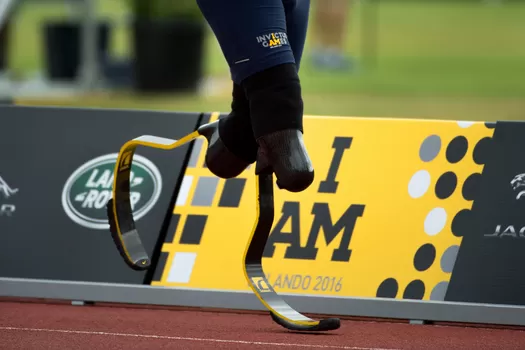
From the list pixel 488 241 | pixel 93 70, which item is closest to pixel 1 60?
pixel 93 70

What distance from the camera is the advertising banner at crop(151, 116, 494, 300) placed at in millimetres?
3600

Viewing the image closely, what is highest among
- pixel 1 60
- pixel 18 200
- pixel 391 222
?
pixel 391 222

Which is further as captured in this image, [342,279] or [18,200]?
[18,200]

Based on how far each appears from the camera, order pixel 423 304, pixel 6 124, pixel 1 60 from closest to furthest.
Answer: pixel 423 304, pixel 6 124, pixel 1 60

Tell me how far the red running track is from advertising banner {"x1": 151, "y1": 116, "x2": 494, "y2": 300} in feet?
0.53

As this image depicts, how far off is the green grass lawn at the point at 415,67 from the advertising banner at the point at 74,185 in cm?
598

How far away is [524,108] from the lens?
10.5m

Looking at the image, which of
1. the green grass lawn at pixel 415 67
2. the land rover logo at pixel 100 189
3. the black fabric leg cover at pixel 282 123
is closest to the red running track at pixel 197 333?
the land rover logo at pixel 100 189

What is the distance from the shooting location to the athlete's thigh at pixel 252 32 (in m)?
3.00

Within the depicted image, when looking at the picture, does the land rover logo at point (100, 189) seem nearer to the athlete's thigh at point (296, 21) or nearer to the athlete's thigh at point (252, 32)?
the athlete's thigh at point (296, 21)

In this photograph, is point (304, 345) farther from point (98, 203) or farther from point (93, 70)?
point (93, 70)

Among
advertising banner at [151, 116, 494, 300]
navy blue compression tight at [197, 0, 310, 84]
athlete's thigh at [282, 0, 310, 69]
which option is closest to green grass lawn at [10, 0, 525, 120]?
advertising banner at [151, 116, 494, 300]

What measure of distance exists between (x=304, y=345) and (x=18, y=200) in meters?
1.31

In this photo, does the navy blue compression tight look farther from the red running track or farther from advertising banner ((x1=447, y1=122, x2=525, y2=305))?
advertising banner ((x1=447, y1=122, x2=525, y2=305))
